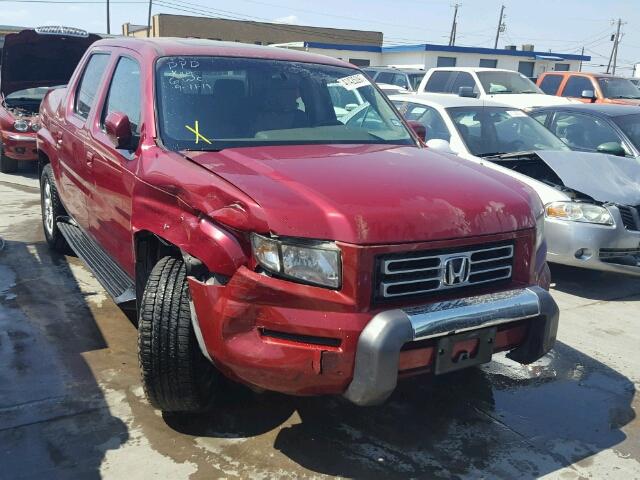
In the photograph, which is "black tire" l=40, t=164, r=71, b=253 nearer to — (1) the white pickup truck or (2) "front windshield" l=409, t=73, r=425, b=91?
(1) the white pickup truck

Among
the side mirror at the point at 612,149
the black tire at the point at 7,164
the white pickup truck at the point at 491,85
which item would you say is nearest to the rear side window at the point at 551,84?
the white pickup truck at the point at 491,85

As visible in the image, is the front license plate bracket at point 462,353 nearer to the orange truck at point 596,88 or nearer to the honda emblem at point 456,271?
the honda emblem at point 456,271

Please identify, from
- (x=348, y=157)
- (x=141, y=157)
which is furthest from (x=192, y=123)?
(x=348, y=157)

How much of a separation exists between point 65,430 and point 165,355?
2.44ft

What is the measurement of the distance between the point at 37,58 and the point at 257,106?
7.96 m

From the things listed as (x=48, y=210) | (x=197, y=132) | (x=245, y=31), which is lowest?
(x=48, y=210)

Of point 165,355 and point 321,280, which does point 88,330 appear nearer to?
point 165,355

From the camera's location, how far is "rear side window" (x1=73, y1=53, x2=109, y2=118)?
4866 millimetres

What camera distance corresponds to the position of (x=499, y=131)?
23.4 feet

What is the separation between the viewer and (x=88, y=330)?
14.9 ft

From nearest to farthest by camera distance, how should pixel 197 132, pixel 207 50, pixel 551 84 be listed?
pixel 197 132 < pixel 207 50 < pixel 551 84

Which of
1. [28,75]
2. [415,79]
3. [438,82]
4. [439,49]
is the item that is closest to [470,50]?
[439,49]

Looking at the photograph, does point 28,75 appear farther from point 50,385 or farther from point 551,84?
point 551,84

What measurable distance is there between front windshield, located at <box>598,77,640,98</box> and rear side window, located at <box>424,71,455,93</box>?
133 inches
